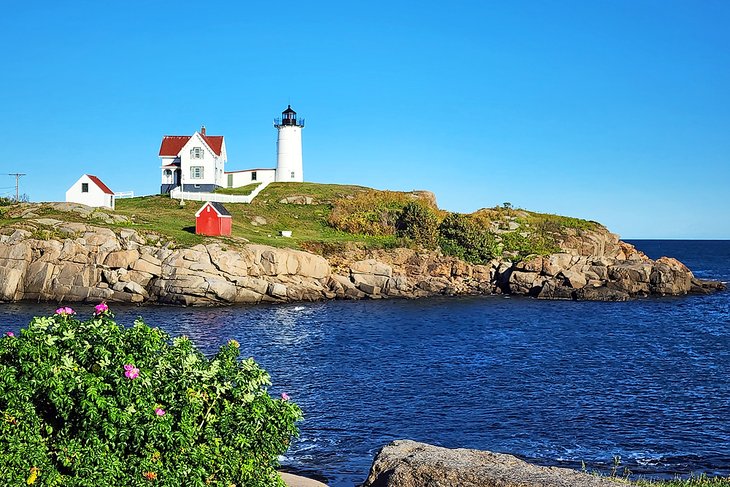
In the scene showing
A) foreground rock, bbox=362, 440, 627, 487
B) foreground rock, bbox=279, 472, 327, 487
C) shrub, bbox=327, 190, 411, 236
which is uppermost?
shrub, bbox=327, 190, 411, 236

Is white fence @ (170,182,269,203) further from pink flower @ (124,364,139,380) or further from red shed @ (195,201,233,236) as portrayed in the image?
pink flower @ (124,364,139,380)

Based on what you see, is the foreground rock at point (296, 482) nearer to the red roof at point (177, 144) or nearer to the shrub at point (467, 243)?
the shrub at point (467, 243)

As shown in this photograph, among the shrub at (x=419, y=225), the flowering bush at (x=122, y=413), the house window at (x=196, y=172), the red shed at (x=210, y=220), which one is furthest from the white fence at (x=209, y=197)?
the flowering bush at (x=122, y=413)

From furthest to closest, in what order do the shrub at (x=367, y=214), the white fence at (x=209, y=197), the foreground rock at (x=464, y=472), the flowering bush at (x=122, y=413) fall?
the white fence at (x=209, y=197)
the shrub at (x=367, y=214)
the foreground rock at (x=464, y=472)
the flowering bush at (x=122, y=413)

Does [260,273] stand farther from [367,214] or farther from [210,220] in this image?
[367,214]

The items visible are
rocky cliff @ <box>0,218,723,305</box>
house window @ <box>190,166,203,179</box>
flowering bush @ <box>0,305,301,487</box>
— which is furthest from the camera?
house window @ <box>190,166,203,179</box>

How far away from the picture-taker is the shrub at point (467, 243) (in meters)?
80.3

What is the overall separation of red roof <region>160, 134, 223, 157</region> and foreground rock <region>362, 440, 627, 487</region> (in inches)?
3445

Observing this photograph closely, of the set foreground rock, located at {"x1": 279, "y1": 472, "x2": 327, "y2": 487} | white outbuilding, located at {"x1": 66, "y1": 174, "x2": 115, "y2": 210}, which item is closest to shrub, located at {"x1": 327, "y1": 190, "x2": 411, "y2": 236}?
white outbuilding, located at {"x1": 66, "y1": 174, "x2": 115, "y2": 210}

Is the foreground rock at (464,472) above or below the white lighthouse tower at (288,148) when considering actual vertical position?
below

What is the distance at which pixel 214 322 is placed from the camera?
169 ft

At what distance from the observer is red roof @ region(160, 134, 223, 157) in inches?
3942

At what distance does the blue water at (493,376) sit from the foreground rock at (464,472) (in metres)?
5.99

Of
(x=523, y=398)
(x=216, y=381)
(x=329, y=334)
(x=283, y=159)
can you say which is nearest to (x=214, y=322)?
(x=329, y=334)
